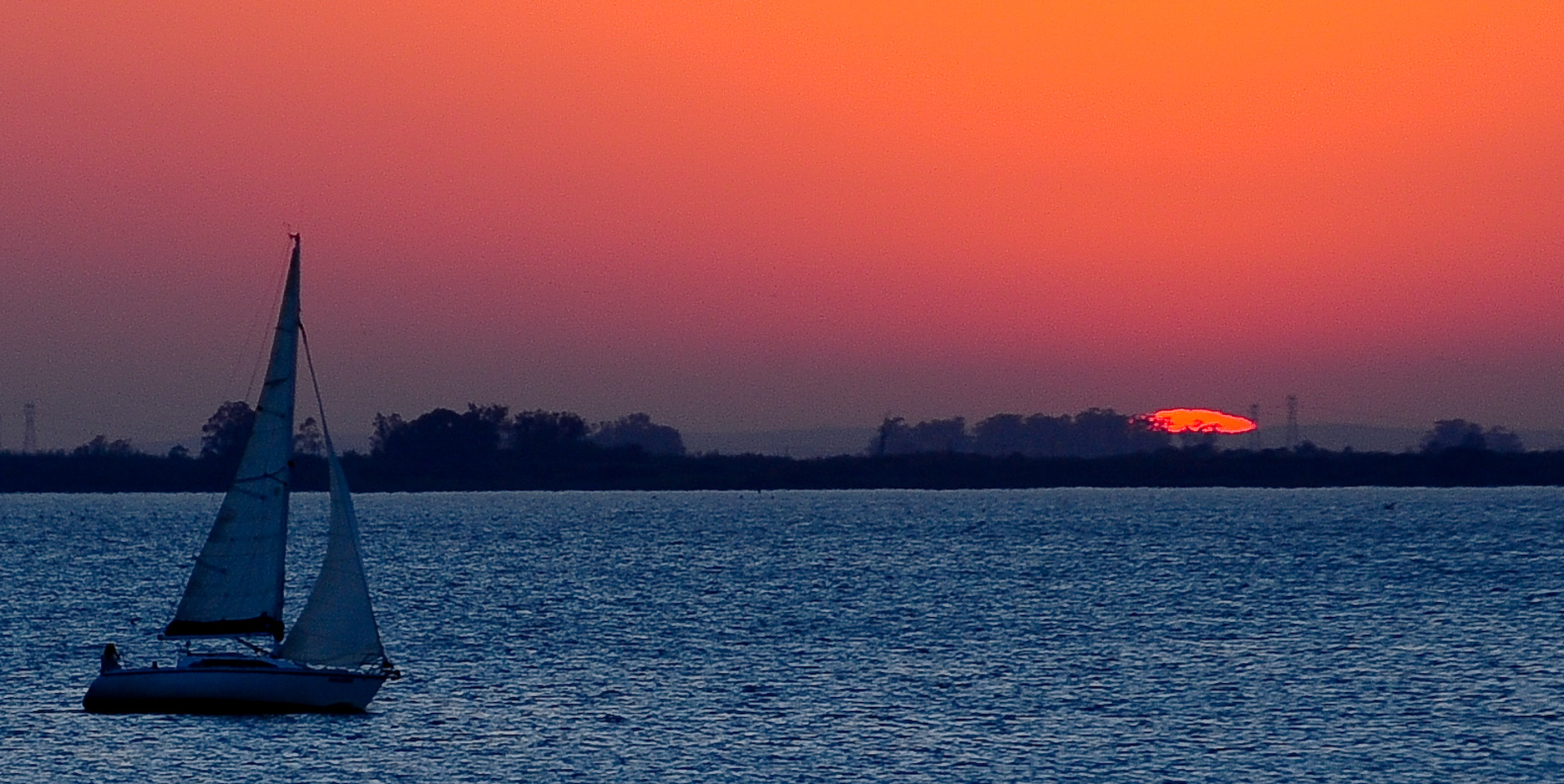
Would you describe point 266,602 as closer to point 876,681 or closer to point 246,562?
point 246,562

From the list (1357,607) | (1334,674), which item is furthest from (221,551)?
(1357,607)

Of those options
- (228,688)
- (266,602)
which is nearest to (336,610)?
(266,602)

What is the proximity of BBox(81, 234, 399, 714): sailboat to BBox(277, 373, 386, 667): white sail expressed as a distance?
0.02 meters

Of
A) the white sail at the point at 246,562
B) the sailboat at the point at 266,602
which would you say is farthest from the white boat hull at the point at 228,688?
the white sail at the point at 246,562

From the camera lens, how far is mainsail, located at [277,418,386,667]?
161ft

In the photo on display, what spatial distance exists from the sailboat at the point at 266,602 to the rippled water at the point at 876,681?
1.07 meters

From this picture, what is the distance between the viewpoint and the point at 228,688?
4847 centimetres

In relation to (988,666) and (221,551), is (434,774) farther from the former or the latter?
(988,666)

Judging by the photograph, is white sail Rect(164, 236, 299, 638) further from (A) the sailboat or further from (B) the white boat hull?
(B) the white boat hull

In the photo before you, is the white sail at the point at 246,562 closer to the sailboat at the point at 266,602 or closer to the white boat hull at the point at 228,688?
the sailboat at the point at 266,602

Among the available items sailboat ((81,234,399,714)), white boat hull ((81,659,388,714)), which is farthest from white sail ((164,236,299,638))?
white boat hull ((81,659,388,714))

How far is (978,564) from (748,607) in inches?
1856

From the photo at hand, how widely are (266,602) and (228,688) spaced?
238cm

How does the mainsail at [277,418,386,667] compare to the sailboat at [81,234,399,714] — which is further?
the mainsail at [277,418,386,667]
